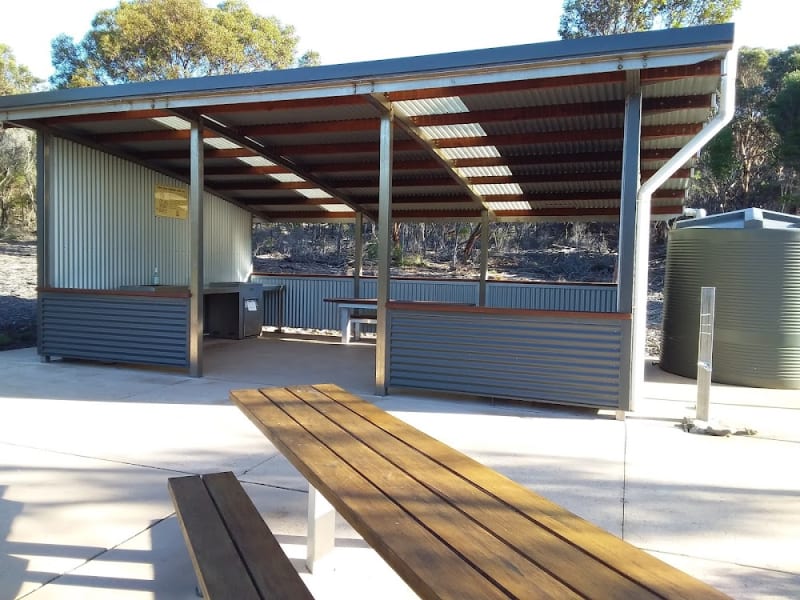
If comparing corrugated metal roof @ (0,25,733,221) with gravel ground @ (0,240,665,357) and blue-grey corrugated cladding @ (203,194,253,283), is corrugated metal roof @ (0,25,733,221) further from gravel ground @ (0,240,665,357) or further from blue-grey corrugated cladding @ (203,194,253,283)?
gravel ground @ (0,240,665,357)

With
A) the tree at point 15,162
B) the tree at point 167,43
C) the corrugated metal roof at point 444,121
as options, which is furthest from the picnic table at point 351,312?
the tree at point 15,162

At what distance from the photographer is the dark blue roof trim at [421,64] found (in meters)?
4.41

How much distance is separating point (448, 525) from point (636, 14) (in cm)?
2283

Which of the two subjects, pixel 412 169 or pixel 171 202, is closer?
pixel 412 169

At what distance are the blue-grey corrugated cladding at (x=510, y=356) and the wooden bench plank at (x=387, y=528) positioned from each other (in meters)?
3.67

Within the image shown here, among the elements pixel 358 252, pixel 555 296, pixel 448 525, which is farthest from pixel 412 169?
pixel 448 525

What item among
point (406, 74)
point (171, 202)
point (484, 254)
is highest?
point (406, 74)

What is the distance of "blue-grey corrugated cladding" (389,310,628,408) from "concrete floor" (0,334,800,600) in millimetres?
227

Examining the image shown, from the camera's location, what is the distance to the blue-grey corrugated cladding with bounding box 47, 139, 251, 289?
7.60 meters

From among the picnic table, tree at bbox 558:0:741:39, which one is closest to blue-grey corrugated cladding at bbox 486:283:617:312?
the picnic table

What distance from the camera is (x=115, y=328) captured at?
7.29m

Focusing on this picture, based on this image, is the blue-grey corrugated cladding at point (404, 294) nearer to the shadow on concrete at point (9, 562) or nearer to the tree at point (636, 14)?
the shadow on concrete at point (9, 562)

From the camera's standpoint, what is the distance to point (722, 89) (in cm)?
470

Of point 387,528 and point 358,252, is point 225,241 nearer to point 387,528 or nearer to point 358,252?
point 358,252
